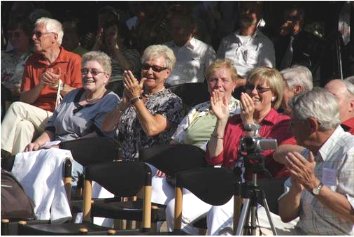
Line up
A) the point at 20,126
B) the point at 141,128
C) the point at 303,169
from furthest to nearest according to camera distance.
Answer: the point at 20,126 → the point at 141,128 → the point at 303,169

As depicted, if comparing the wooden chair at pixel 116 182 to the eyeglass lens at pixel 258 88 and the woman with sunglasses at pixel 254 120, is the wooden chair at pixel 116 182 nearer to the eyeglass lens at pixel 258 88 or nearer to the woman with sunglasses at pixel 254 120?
the woman with sunglasses at pixel 254 120

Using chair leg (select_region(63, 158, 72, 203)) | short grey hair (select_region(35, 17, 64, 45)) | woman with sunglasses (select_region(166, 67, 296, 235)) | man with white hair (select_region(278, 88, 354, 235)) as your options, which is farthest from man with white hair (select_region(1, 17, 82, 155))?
man with white hair (select_region(278, 88, 354, 235))

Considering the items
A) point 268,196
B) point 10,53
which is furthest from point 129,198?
point 10,53

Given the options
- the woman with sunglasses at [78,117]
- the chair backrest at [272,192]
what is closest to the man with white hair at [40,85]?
the woman with sunglasses at [78,117]

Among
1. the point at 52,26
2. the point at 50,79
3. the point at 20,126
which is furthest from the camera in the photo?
the point at 52,26

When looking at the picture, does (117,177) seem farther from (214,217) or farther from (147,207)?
(214,217)

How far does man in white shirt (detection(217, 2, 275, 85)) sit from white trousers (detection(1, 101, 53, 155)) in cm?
187

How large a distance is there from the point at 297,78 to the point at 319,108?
2388 millimetres

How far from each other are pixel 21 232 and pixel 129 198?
1452 millimetres

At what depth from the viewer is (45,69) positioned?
1038 cm

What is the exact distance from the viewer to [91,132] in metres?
9.34

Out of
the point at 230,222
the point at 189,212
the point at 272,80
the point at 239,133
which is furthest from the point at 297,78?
the point at 230,222

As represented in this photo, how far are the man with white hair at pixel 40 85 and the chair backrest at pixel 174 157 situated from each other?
5.85ft

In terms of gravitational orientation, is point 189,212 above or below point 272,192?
below
